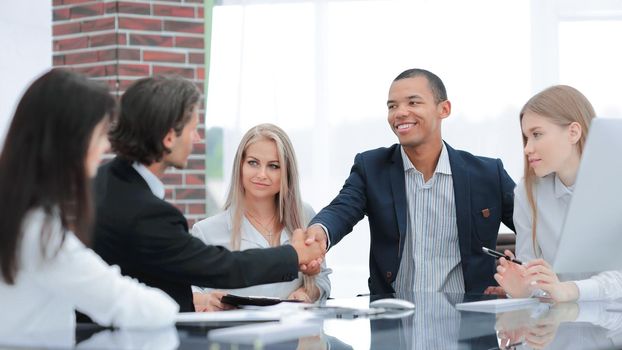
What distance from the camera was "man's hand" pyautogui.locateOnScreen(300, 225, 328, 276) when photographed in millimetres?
2914

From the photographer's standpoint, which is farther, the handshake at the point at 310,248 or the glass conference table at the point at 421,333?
the handshake at the point at 310,248

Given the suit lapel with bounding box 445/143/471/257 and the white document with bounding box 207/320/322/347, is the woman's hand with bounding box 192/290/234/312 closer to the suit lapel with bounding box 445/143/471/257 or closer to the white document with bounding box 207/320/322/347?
the white document with bounding box 207/320/322/347

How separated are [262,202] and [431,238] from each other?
2.03ft

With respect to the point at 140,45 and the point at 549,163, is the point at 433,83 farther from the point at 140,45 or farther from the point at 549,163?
the point at 140,45

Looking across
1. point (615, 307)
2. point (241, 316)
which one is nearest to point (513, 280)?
point (615, 307)

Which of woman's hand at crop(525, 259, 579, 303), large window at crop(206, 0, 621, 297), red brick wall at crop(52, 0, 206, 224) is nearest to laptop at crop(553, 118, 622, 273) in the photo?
woman's hand at crop(525, 259, 579, 303)

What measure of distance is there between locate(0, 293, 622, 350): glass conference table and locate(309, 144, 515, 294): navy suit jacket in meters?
0.91

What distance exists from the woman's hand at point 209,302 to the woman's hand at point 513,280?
75 centimetres

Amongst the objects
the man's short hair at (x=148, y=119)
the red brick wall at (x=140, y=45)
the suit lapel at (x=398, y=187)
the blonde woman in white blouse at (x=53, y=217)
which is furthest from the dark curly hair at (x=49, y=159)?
the red brick wall at (x=140, y=45)

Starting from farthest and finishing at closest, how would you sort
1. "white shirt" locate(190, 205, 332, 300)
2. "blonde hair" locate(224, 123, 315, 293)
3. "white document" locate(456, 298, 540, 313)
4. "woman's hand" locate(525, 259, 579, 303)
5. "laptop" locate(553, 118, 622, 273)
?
"blonde hair" locate(224, 123, 315, 293)
"white shirt" locate(190, 205, 332, 300)
"woman's hand" locate(525, 259, 579, 303)
"white document" locate(456, 298, 540, 313)
"laptop" locate(553, 118, 622, 273)

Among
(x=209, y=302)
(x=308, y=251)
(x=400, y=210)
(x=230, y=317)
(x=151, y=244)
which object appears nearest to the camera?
(x=230, y=317)

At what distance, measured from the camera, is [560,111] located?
111 inches

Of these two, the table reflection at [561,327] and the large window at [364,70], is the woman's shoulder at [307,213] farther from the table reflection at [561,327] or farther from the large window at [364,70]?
the large window at [364,70]

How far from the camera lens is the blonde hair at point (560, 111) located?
2826 mm
